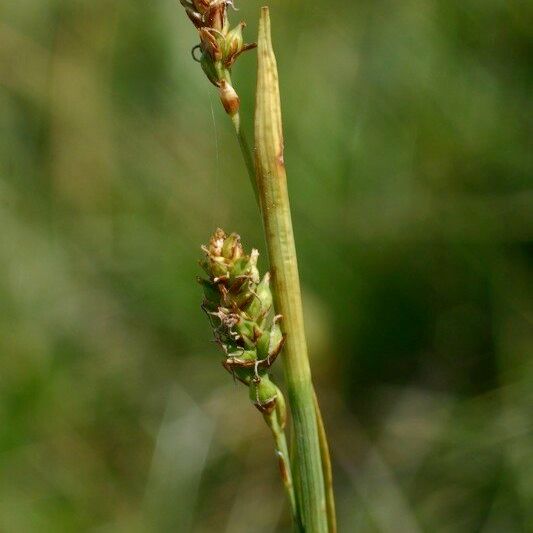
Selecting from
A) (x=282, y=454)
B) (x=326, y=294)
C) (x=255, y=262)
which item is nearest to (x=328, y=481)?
(x=282, y=454)

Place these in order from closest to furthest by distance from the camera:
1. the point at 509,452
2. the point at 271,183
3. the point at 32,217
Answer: the point at 271,183
the point at 509,452
the point at 32,217

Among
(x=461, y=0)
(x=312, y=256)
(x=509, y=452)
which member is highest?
(x=461, y=0)

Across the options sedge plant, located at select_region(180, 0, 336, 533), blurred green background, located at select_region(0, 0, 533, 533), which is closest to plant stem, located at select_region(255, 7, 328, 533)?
sedge plant, located at select_region(180, 0, 336, 533)

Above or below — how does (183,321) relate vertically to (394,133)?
below

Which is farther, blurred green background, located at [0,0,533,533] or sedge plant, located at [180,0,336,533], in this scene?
blurred green background, located at [0,0,533,533]

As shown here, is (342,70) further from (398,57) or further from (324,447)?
(324,447)

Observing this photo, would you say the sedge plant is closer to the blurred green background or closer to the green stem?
the green stem

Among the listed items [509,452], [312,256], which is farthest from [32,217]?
[509,452]

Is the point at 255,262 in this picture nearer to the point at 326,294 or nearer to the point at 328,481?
the point at 328,481
